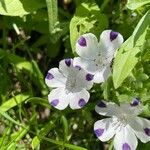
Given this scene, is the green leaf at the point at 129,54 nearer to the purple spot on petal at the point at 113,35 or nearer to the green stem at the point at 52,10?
the purple spot on petal at the point at 113,35

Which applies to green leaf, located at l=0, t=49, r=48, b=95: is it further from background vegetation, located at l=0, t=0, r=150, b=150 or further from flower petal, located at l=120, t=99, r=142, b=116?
flower petal, located at l=120, t=99, r=142, b=116

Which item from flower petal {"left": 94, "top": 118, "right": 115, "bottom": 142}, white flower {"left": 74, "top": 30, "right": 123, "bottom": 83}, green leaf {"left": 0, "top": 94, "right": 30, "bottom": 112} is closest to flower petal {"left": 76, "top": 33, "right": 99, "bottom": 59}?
white flower {"left": 74, "top": 30, "right": 123, "bottom": 83}

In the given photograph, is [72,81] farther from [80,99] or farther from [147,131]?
[147,131]

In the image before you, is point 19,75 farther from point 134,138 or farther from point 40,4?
point 134,138

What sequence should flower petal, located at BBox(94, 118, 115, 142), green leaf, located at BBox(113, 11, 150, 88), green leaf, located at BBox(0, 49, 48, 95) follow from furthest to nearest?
1. green leaf, located at BBox(0, 49, 48, 95)
2. flower petal, located at BBox(94, 118, 115, 142)
3. green leaf, located at BBox(113, 11, 150, 88)

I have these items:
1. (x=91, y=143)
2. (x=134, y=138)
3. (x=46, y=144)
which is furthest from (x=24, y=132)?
(x=134, y=138)

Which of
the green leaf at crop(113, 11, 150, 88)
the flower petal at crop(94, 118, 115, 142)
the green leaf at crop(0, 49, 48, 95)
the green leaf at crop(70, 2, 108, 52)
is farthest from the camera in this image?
the green leaf at crop(0, 49, 48, 95)

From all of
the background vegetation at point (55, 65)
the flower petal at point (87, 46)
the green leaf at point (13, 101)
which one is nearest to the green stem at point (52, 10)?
the background vegetation at point (55, 65)
